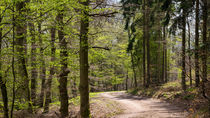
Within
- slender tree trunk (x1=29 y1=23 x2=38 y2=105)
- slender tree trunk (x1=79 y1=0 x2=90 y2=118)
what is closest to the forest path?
slender tree trunk (x1=79 y1=0 x2=90 y2=118)

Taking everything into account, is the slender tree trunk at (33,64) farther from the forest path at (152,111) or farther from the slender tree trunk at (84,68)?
the forest path at (152,111)

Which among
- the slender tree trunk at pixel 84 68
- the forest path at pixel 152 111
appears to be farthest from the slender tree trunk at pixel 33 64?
the forest path at pixel 152 111

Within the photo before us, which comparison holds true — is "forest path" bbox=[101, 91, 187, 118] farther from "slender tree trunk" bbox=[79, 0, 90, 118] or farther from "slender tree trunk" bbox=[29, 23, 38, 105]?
"slender tree trunk" bbox=[29, 23, 38, 105]

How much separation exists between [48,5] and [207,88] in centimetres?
577

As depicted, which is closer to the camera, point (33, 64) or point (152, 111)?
point (33, 64)

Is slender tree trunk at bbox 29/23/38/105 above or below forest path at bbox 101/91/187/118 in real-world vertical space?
above

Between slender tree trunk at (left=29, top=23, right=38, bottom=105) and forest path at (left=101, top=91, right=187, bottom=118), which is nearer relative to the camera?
slender tree trunk at (left=29, top=23, right=38, bottom=105)

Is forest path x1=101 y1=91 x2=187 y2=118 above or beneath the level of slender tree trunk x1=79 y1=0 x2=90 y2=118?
beneath

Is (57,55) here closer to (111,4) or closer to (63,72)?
(63,72)

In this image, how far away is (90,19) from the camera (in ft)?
21.4

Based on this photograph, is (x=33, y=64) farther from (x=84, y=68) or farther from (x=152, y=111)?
(x=152, y=111)

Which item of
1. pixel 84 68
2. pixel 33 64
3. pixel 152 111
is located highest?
pixel 33 64

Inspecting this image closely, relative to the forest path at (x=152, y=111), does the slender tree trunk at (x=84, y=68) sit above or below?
above

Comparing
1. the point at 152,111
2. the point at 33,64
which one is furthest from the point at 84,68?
the point at 152,111
